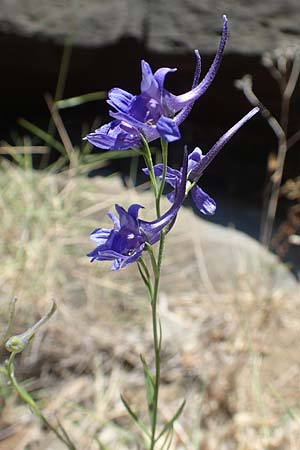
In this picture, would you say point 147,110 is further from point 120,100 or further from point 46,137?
point 46,137

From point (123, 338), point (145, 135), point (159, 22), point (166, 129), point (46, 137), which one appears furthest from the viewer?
point (159, 22)

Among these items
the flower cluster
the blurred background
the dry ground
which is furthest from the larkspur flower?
the dry ground

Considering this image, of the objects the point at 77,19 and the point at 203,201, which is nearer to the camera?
the point at 203,201

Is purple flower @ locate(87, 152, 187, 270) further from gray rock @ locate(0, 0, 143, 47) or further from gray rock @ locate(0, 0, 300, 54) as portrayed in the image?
gray rock @ locate(0, 0, 143, 47)

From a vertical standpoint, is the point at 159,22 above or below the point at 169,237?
above

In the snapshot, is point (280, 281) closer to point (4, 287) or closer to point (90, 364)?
point (90, 364)

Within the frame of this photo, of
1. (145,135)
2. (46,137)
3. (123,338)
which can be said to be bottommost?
(123,338)

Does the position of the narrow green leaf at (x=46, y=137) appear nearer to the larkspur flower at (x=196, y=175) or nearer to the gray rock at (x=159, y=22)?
the gray rock at (x=159, y=22)

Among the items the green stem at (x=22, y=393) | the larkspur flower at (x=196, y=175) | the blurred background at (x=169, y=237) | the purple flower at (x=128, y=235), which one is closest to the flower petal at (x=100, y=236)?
the purple flower at (x=128, y=235)

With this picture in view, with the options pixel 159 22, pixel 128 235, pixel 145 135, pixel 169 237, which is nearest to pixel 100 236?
pixel 128 235
